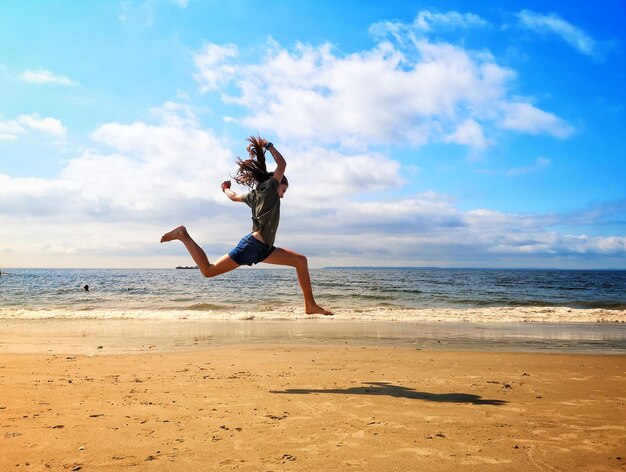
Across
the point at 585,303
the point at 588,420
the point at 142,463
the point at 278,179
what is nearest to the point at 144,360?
the point at 278,179

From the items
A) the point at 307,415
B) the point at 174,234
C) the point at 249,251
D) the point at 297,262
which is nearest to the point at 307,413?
the point at 307,415

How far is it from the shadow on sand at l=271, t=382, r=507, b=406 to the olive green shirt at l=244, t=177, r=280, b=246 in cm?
203

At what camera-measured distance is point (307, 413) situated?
4.78 meters

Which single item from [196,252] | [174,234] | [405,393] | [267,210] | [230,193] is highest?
[230,193]

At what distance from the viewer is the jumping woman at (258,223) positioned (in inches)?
247

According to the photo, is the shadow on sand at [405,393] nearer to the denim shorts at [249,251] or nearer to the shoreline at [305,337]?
the denim shorts at [249,251]

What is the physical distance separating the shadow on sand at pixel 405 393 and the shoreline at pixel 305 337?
13.5 ft

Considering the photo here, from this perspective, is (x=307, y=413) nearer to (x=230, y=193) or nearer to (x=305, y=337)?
(x=230, y=193)

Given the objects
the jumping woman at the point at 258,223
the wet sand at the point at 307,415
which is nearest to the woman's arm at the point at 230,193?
the jumping woman at the point at 258,223

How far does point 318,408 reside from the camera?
4.99 metres

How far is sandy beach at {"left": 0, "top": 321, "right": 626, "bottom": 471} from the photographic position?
11.6 feet

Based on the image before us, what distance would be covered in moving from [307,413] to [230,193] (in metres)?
3.42

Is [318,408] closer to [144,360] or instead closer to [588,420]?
[588,420]

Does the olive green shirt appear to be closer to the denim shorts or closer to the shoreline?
the denim shorts
